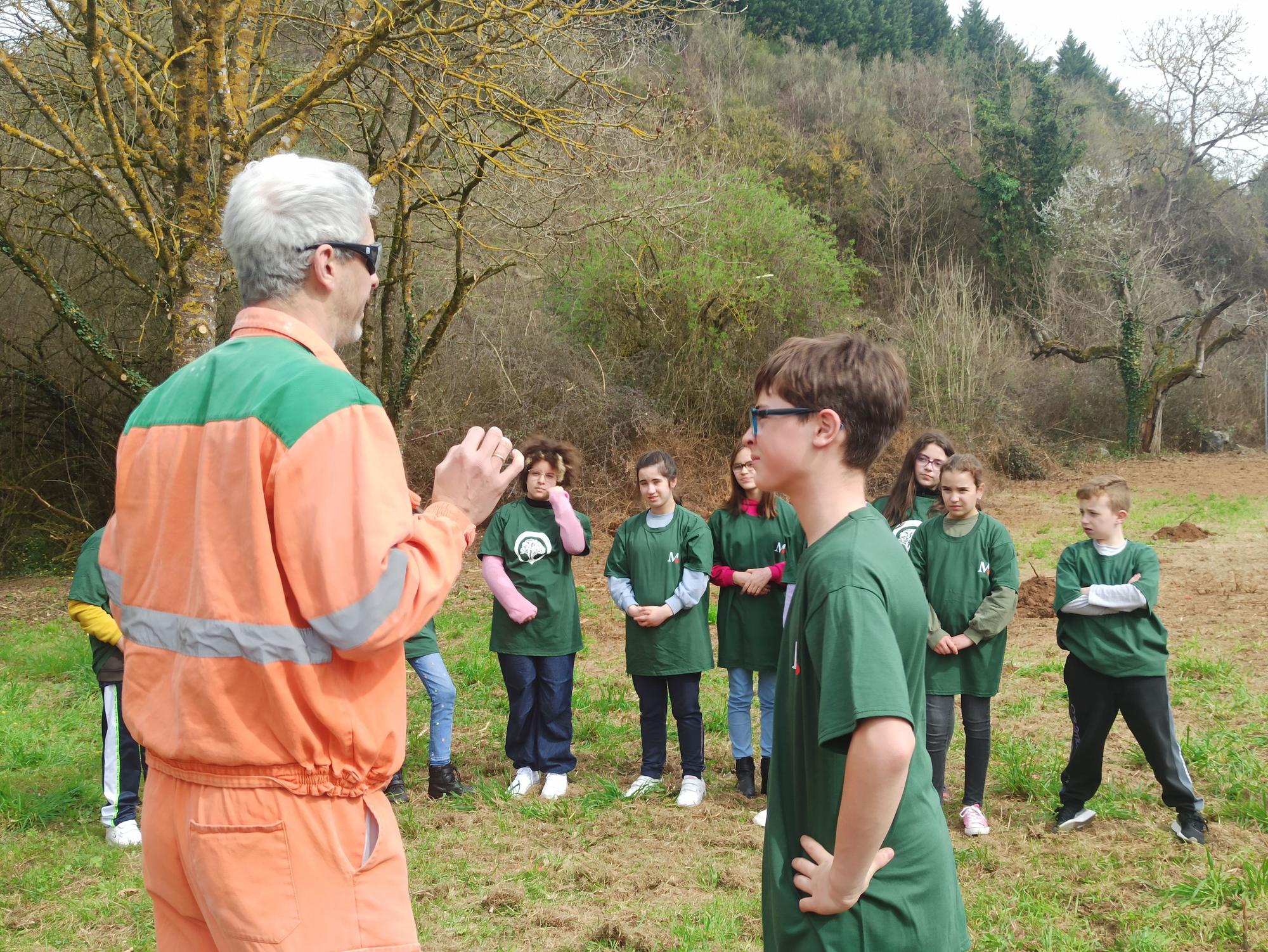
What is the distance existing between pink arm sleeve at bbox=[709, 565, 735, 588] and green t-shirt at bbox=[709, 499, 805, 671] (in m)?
0.04

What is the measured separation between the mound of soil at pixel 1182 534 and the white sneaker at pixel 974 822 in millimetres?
9963

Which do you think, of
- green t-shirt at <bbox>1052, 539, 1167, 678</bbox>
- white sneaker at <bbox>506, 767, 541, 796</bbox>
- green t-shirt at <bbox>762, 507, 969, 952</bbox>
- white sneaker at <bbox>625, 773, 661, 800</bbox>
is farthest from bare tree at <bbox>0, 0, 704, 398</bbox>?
green t-shirt at <bbox>762, 507, 969, 952</bbox>

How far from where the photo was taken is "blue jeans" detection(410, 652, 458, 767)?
230 inches

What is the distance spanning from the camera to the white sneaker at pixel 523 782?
5.82 metres

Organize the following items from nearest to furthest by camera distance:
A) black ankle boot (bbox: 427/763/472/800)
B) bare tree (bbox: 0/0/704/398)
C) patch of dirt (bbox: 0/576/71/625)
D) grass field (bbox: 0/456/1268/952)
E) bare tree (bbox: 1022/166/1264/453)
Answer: grass field (bbox: 0/456/1268/952) < black ankle boot (bbox: 427/763/472/800) < bare tree (bbox: 0/0/704/398) < patch of dirt (bbox: 0/576/71/625) < bare tree (bbox: 1022/166/1264/453)

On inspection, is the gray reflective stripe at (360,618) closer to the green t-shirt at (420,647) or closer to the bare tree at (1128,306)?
the green t-shirt at (420,647)

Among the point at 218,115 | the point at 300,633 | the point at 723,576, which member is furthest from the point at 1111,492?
the point at 218,115

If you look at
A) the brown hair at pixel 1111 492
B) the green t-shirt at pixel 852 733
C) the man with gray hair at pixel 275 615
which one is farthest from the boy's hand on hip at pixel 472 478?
the brown hair at pixel 1111 492

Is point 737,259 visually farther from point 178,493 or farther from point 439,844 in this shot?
point 178,493

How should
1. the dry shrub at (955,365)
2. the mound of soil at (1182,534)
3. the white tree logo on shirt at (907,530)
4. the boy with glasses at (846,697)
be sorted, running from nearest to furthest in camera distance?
the boy with glasses at (846,697) < the white tree logo on shirt at (907,530) < the mound of soil at (1182,534) < the dry shrub at (955,365)

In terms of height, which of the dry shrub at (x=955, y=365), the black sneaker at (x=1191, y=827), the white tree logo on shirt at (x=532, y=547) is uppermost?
the dry shrub at (x=955, y=365)

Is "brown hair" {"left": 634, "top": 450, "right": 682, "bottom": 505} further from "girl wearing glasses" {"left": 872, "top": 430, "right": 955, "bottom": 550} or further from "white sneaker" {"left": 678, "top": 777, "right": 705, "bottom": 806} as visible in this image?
"white sneaker" {"left": 678, "top": 777, "right": 705, "bottom": 806}

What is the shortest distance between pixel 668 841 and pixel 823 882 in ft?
11.6

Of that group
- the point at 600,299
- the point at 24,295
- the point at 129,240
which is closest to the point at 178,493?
the point at 129,240
